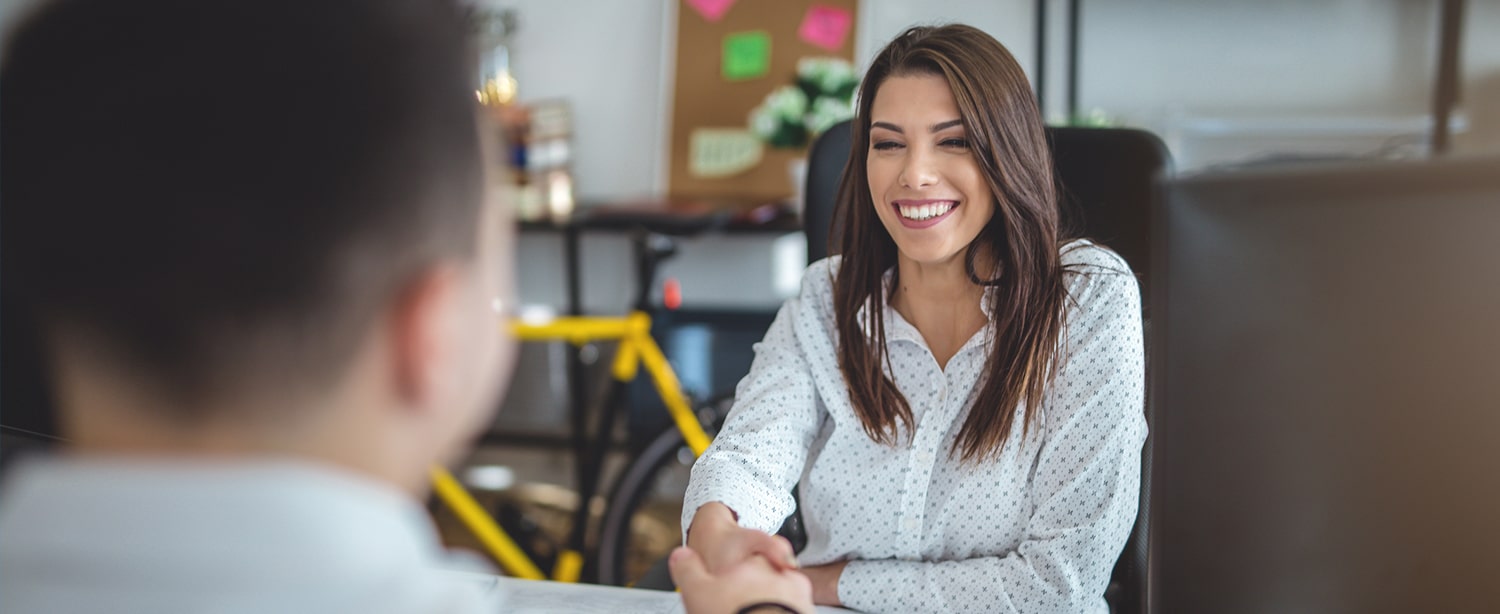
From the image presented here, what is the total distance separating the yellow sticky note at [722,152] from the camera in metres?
2.96

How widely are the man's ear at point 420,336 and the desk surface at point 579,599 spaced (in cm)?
56

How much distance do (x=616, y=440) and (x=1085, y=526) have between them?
2.15 m

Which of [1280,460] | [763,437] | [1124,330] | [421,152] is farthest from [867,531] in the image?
[421,152]

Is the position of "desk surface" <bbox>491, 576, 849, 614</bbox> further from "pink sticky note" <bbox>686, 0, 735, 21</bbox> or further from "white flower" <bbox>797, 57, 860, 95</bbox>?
"pink sticky note" <bbox>686, 0, 735, 21</bbox>

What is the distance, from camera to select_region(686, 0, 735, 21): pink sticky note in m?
2.98

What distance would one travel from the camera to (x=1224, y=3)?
8.80 feet

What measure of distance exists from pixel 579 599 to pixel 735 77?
7.00 feet

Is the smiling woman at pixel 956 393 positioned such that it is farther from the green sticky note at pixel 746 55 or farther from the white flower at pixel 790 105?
the green sticky note at pixel 746 55

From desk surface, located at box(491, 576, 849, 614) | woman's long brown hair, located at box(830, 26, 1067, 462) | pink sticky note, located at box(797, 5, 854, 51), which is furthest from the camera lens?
pink sticky note, located at box(797, 5, 854, 51)

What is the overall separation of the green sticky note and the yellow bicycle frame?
0.84 meters

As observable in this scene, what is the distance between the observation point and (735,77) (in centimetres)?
298

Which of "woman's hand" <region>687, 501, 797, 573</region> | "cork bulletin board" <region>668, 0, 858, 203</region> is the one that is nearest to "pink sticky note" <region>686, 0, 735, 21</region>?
"cork bulletin board" <region>668, 0, 858, 203</region>

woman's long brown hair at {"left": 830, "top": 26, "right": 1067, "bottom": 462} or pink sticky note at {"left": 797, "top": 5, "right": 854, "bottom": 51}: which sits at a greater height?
pink sticky note at {"left": 797, "top": 5, "right": 854, "bottom": 51}

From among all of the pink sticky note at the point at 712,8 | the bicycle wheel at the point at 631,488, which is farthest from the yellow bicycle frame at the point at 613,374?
the pink sticky note at the point at 712,8
